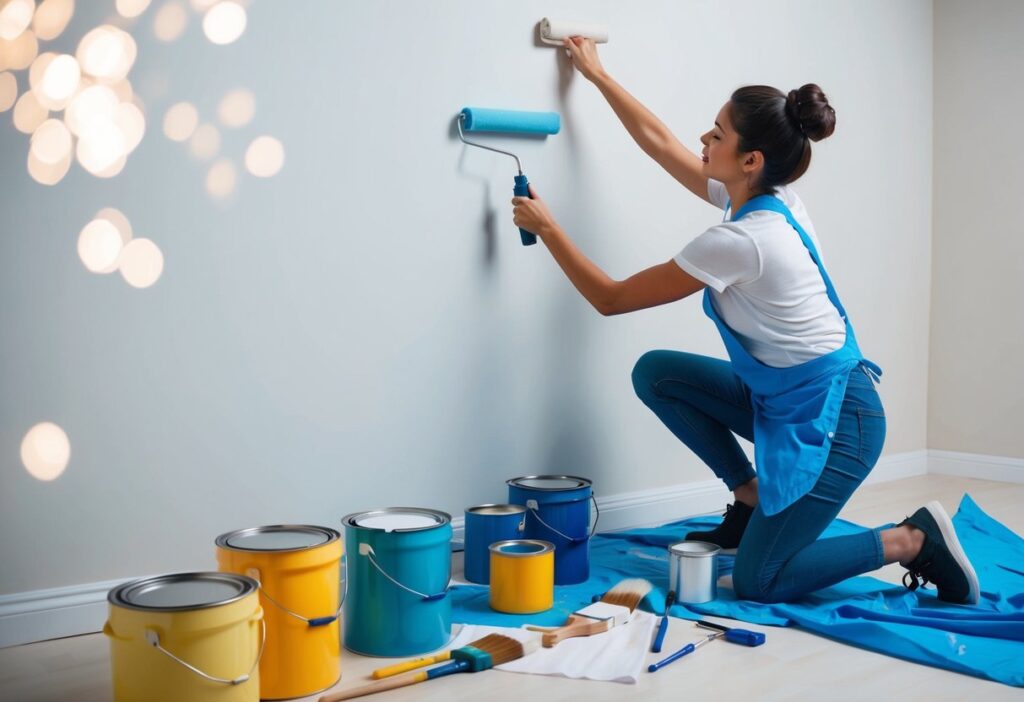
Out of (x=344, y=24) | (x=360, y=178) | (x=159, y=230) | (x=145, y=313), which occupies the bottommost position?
(x=145, y=313)

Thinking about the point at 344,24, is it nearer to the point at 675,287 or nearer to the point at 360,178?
the point at 360,178

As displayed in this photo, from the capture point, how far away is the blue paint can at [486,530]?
209cm

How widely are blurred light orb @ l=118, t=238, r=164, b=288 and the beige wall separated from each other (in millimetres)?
2746

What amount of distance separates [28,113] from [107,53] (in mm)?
183

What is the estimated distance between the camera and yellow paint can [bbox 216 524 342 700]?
1506mm

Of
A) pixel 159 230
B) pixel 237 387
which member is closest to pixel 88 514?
pixel 237 387

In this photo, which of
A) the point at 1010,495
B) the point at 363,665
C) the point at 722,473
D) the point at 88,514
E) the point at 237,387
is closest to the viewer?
the point at 363,665

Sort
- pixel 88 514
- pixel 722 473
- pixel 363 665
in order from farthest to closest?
pixel 722 473 < pixel 88 514 < pixel 363 665

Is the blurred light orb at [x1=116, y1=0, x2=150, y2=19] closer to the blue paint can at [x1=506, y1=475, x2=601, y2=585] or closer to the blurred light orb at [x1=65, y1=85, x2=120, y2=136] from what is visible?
the blurred light orb at [x1=65, y1=85, x2=120, y2=136]

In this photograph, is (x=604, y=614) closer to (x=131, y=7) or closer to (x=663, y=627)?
(x=663, y=627)

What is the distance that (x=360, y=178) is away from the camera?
212cm

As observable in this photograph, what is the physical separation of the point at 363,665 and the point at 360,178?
1.02 metres

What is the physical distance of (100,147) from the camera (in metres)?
1.82

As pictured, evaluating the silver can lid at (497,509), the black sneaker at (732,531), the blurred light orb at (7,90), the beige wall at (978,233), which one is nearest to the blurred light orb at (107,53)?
the blurred light orb at (7,90)
